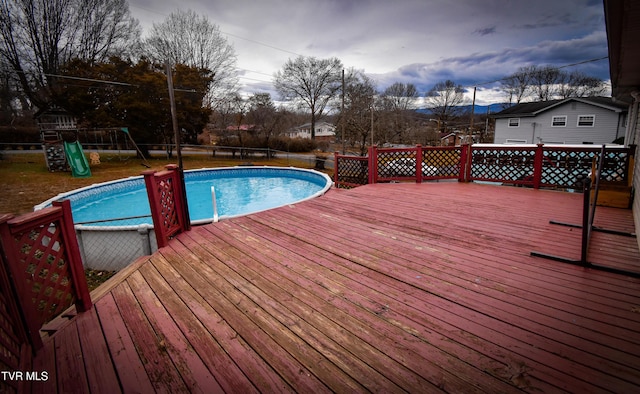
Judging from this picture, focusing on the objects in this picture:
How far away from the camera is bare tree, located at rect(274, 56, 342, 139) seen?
2909 centimetres

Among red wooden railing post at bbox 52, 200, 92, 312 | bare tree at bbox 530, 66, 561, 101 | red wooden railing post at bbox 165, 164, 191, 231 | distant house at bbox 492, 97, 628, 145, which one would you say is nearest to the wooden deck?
red wooden railing post at bbox 52, 200, 92, 312

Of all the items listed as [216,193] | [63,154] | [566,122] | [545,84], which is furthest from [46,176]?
[545,84]

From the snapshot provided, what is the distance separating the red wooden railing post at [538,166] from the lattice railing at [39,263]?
7.85 metres

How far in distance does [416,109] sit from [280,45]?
865 inches

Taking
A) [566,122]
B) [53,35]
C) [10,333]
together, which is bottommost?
[10,333]

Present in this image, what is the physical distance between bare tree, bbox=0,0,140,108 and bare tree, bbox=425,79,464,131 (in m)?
32.4

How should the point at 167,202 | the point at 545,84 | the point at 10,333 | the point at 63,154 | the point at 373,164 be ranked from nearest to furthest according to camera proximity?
1. the point at 10,333
2. the point at 167,202
3. the point at 373,164
4. the point at 63,154
5. the point at 545,84

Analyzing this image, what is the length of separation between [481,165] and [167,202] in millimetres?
7087

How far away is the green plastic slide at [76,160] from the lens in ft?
41.8

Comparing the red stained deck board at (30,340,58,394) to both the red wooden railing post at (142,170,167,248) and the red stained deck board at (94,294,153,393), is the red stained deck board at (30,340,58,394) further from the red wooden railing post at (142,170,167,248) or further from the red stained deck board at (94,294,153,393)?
the red wooden railing post at (142,170,167,248)

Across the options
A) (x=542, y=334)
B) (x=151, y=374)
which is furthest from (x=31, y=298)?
(x=542, y=334)

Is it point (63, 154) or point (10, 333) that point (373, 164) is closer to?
point (10, 333)

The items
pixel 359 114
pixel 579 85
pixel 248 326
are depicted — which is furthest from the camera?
pixel 579 85

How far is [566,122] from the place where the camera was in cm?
1755
